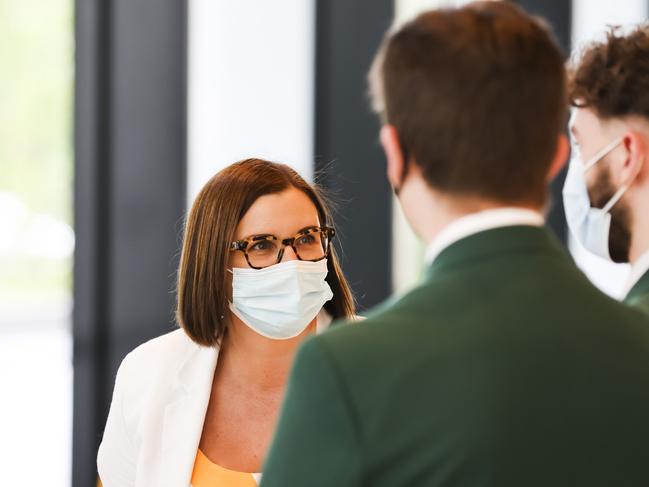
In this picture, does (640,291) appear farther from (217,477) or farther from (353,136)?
(353,136)

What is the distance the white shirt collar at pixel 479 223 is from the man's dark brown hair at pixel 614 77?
1.35ft

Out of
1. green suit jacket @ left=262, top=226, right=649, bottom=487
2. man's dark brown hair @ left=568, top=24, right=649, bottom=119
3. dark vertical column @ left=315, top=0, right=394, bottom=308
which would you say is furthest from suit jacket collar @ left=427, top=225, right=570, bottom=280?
dark vertical column @ left=315, top=0, right=394, bottom=308

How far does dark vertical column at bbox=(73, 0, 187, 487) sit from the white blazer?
1.07 meters

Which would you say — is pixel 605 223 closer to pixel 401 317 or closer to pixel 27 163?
pixel 401 317

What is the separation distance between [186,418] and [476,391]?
128cm

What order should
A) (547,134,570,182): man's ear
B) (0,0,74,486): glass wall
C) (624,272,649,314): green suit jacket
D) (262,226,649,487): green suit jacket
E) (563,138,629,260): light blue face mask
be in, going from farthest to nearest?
(0,0,74,486): glass wall → (563,138,629,260): light blue face mask → (624,272,649,314): green suit jacket → (547,134,570,182): man's ear → (262,226,649,487): green suit jacket

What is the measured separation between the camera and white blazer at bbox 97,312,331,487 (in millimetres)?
1875

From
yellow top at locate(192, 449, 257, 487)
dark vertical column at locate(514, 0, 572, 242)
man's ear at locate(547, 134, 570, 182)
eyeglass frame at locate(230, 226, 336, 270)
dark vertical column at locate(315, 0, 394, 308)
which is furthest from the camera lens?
dark vertical column at locate(514, 0, 572, 242)

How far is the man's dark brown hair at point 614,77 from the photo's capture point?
1.16 meters

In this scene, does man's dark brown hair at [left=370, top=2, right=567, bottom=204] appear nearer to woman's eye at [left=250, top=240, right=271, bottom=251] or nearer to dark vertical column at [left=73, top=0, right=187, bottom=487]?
woman's eye at [left=250, top=240, right=271, bottom=251]

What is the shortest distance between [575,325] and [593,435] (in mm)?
98

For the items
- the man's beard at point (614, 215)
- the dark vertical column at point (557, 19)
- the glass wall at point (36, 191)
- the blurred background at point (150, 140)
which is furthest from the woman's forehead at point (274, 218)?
the dark vertical column at point (557, 19)

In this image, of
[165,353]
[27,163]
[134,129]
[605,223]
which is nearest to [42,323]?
[27,163]

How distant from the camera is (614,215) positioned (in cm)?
118
